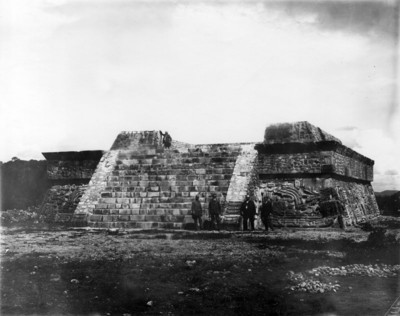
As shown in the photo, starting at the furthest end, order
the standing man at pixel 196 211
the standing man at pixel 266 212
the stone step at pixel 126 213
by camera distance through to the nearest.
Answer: the stone step at pixel 126 213, the standing man at pixel 196 211, the standing man at pixel 266 212

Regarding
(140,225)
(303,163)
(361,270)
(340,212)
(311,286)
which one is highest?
(303,163)

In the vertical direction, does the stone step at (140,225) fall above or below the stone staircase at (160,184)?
below

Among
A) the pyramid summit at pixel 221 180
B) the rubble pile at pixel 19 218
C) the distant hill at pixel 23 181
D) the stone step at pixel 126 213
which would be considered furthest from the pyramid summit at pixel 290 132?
the distant hill at pixel 23 181

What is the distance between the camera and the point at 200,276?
6.00 m

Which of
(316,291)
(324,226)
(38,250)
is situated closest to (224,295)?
(316,291)

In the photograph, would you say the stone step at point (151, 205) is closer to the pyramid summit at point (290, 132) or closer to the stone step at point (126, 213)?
the stone step at point (126, 213)

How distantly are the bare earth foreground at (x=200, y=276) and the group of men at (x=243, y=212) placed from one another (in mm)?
1747

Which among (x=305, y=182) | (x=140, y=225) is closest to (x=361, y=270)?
(x=305, y=182)

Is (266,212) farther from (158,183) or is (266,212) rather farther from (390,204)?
(390,204)

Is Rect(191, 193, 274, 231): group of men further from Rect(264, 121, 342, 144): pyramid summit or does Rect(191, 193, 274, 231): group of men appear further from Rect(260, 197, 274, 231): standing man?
Rect(264, 121, 342, 144): pyramid summit

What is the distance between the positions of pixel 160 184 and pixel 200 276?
7466 millimetres

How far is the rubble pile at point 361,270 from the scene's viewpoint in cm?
622

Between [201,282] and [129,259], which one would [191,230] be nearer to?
[129,259]

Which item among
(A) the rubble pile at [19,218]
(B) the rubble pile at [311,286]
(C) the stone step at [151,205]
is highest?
(C) the stone step at [151,205]
